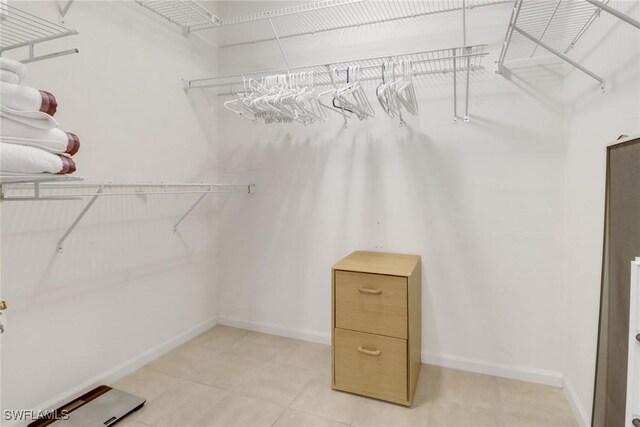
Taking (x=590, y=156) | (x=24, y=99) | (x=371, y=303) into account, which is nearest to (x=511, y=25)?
(x=590, y=156)

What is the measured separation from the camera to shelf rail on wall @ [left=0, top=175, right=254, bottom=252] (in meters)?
1.12

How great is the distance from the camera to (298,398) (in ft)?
6.17

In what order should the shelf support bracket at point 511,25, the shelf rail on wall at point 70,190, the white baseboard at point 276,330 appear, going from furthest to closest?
the white baseboard at point 276,330 < the shelf support bracket at point 511,25 < the shelf rail on wall at point 70,190

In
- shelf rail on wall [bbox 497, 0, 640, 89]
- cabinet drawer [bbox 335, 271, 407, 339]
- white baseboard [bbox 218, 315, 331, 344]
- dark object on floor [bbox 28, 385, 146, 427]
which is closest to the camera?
shelf rail on wall [bbox 497, 0, 640, 89]

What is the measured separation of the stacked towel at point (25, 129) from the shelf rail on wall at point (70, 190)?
0.05 metres

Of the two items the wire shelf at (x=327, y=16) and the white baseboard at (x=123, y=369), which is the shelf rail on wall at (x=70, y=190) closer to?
the white baseboard at (x=123, y=369)

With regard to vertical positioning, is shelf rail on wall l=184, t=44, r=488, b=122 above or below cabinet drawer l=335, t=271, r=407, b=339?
above

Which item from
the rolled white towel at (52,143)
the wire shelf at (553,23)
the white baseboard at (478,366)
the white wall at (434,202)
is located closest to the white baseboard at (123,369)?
the white wall at (434,202)

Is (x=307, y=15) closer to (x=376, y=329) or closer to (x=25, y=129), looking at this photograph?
(x=25, y=129)

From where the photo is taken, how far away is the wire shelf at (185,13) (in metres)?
2.17

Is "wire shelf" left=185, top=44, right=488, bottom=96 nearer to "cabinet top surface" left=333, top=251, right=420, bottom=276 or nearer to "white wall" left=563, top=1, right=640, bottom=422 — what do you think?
"white wall" left=563, top=1, right=640, bottom=422

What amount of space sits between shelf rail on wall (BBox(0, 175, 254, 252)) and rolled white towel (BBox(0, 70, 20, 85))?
11.8 inches

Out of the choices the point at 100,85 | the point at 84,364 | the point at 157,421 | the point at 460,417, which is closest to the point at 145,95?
the point at 100,85

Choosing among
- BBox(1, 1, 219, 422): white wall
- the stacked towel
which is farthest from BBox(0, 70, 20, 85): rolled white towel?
BBox(1, 1, 219, 422): white wall
